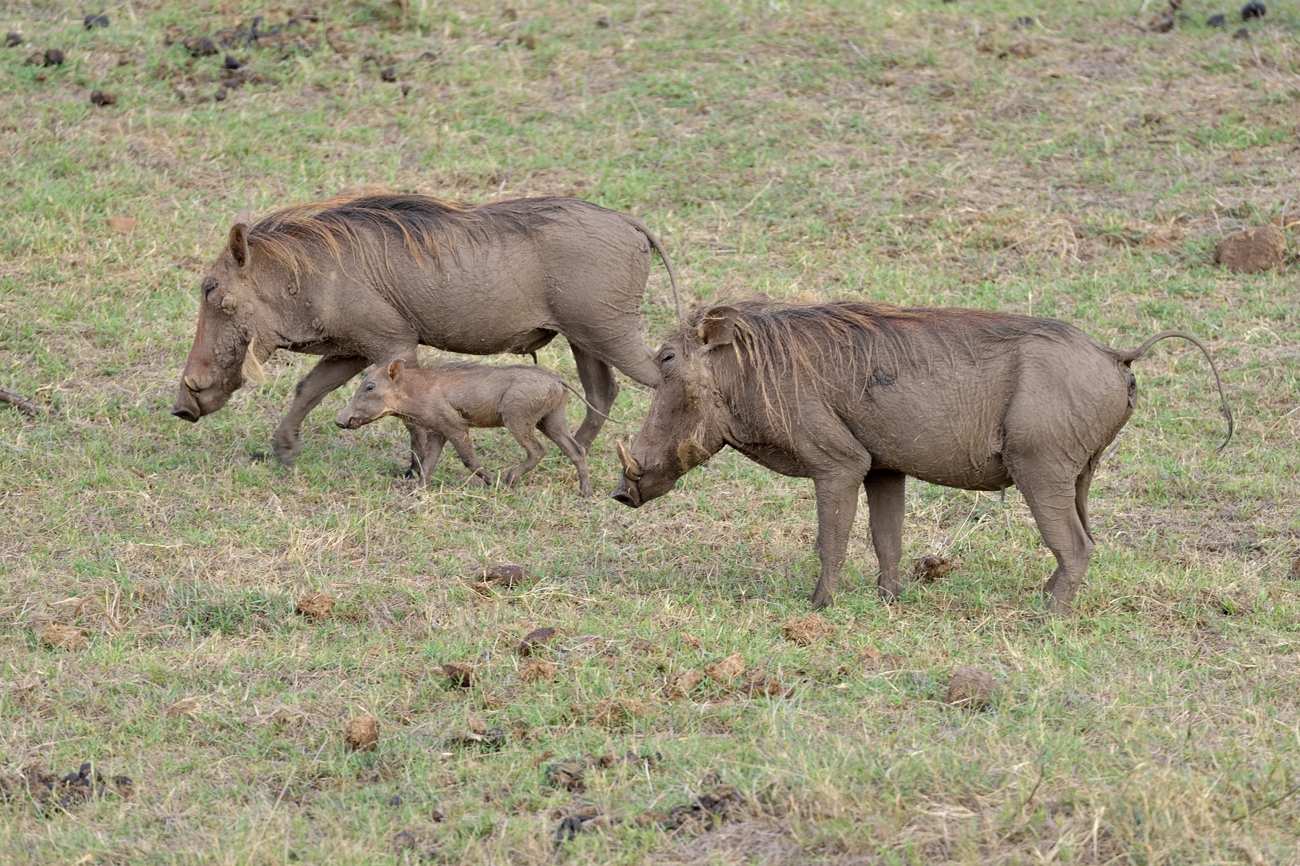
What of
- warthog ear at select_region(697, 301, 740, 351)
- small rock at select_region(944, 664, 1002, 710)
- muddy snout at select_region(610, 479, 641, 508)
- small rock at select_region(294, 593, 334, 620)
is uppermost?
warthog ear at select_region(697, 301, 740, 351)

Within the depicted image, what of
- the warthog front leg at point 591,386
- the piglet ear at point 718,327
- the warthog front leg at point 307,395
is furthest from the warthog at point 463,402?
the piglet ear at point 718,327

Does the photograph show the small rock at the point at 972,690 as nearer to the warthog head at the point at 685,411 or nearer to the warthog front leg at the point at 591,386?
the warthog head at the point at 685,411

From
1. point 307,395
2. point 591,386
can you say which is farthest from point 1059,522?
point 307,395

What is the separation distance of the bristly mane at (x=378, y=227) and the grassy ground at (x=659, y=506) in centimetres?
106

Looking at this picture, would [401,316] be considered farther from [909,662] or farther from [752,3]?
[752,3]

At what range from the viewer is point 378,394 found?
7.15 meters

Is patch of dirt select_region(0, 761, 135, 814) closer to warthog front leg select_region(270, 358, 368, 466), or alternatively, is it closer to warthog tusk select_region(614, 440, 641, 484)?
warthog tusk select_region(614, 440, 641, 484)

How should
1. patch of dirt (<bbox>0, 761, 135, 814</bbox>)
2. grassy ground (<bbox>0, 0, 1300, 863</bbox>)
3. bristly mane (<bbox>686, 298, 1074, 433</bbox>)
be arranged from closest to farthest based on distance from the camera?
1. grassy ground (<bbox>0, 0, 1300, 863</bbox>)
2. patch of dirt (<bbox>0, 761, 135, 814</bbox>)
3. bristly mane (<bbox>686, 298, 1074, 433</bbox>)

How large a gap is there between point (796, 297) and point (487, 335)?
2.37 metres

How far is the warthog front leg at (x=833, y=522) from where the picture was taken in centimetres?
572

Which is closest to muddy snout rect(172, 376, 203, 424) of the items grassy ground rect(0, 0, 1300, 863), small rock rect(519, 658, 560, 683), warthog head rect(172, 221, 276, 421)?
warthog head rect(172, 221, 276, 421)

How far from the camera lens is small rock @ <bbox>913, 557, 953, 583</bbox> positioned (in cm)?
614

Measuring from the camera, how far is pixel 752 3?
41.7 ft

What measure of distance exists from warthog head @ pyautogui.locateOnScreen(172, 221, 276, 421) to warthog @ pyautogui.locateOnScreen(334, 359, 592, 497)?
0.57 meters
